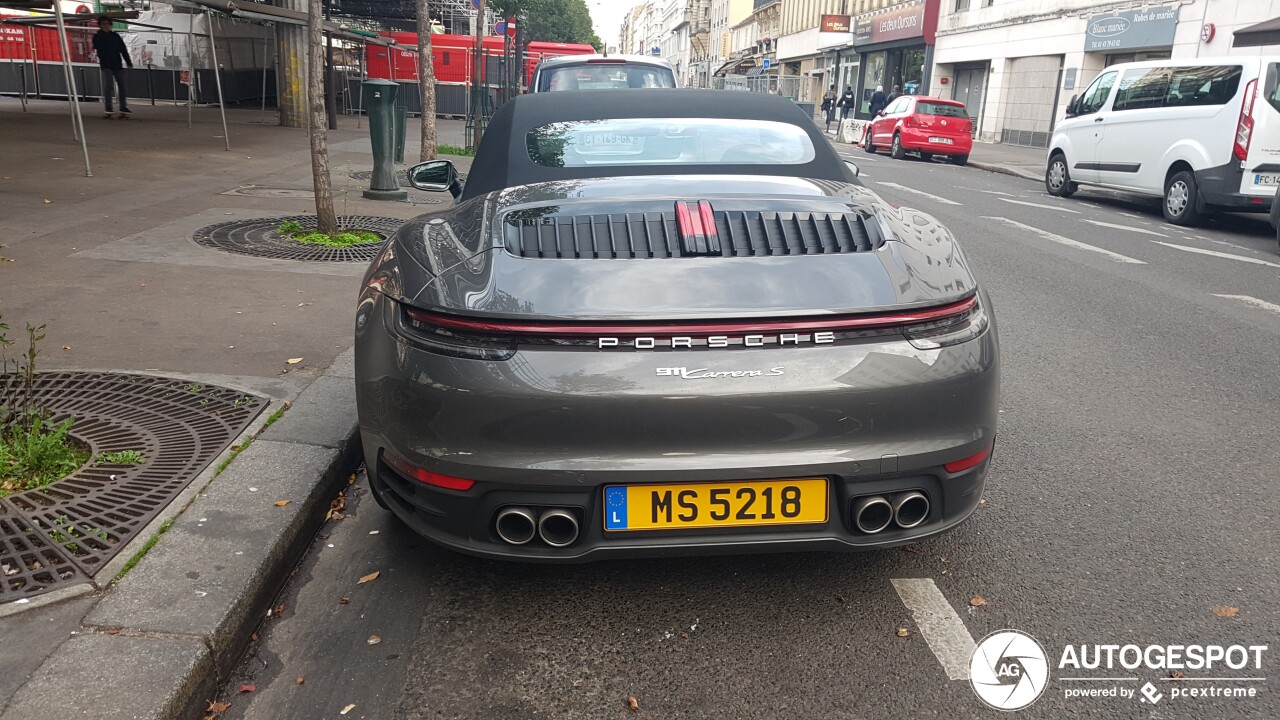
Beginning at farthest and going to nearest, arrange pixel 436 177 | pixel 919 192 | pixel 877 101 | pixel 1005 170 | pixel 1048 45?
pixel 877 101 < pixel 1048 45 < pixel 1005 170 < pixel 919 192 < pixel 436 177

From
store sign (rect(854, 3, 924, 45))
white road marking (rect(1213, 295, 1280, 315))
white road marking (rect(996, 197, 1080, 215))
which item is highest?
store sign (rect(854, 3, 924, 45))

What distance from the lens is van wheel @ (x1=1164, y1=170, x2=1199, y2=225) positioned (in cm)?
1322

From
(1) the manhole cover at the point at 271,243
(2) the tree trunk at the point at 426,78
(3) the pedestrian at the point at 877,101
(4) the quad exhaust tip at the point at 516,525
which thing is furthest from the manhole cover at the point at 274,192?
(3) the pedestrian at the point at 877,101

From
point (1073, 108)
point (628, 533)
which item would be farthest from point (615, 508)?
point (1073, 108)

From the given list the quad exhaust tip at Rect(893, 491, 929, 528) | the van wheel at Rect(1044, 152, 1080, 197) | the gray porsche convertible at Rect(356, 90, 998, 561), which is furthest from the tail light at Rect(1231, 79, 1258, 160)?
the quad exhaust tip at Rect(893, 491, 929, 528)

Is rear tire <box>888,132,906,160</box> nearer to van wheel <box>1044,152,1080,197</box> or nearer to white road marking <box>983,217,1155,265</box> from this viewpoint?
van wheel <box>1044,152,1080,197</box>

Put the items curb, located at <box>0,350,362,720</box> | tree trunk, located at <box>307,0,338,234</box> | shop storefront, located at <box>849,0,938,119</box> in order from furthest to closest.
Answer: shop storefront, located at <box>849,0,938,119</box> → tree trunk, located at <box>307,0,338,234</box> → curb, located at <box>0,350,362,720</box>

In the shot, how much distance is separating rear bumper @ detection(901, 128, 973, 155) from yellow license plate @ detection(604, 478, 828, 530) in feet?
76.0

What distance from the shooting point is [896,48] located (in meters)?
46.2

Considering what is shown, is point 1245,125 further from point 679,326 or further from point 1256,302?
point 679,326

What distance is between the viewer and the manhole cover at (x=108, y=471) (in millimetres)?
2883

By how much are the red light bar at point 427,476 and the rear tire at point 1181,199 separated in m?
13.2

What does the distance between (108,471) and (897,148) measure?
78.3ft

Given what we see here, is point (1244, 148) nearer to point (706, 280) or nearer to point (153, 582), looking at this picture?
point (706, 280)
